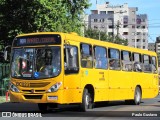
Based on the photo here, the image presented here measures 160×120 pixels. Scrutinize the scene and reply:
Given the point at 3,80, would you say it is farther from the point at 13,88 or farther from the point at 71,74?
the point at 71,74

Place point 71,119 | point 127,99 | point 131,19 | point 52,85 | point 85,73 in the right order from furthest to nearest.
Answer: point 131,19
point 127,99
point 85,73
point 52,85
point 71,119

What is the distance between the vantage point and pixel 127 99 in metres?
22.6

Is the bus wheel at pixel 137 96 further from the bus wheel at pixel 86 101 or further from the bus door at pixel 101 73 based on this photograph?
the bus wheel at pixel 86 101

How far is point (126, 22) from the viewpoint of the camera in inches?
6063

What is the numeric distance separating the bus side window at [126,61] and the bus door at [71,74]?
5.14 m

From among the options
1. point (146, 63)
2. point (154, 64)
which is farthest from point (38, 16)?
point (146, 63)

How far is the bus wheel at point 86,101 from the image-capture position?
57.5 ft

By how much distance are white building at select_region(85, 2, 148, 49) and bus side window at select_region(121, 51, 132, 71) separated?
119610 millimetres

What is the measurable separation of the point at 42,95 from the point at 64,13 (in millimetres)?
18907

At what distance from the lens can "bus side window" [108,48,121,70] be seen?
20562 mm

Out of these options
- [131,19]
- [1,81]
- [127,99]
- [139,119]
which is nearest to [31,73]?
[139,119]

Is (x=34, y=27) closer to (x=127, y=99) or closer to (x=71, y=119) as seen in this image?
(x=127, y=99)

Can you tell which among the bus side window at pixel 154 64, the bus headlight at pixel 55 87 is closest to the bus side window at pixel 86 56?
the bus headlight at pixel 55 87

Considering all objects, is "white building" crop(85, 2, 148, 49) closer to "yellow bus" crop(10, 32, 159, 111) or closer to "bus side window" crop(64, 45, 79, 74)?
"yellow bus" crop(10, 32, 159, 111)
